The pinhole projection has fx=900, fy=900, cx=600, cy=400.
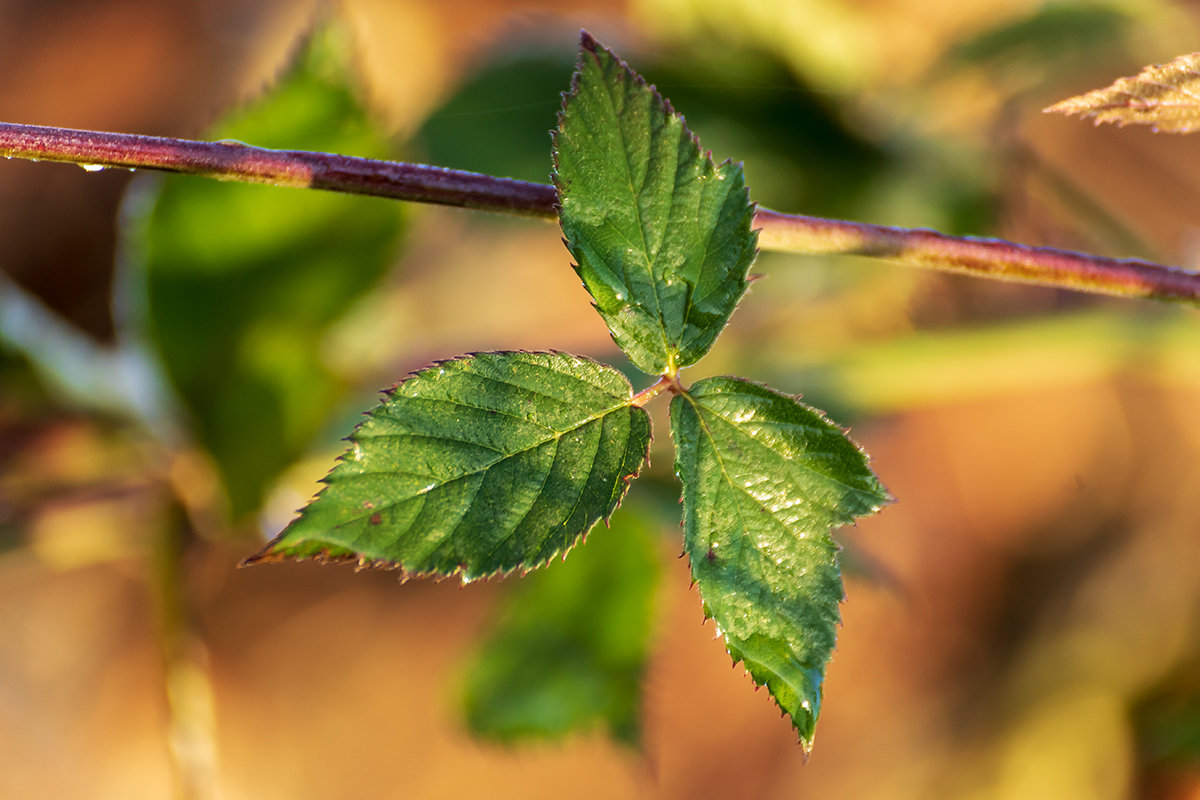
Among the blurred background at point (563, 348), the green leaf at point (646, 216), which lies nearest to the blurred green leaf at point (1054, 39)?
the blurred background at point (563, 348)

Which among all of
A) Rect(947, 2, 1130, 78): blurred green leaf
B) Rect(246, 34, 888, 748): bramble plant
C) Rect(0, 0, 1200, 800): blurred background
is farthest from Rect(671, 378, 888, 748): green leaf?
Rect(947, 2, 1130, 78): blurred green leaf

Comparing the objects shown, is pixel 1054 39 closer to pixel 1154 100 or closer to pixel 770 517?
pixel 1154 100

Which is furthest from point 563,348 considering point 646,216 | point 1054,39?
point 646,216

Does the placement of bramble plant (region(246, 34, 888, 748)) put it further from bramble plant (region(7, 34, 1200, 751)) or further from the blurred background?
the blurred background

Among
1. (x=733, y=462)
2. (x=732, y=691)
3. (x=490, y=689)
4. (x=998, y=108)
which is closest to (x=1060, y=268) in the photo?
(x=733, y=462)

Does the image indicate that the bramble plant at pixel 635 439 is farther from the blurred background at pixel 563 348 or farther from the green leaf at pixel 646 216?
the blurred background at pixel 563 348

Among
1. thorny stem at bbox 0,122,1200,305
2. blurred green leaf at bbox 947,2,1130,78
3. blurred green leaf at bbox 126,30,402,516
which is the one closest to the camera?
thorny stem at bbox 0,122,1200,305

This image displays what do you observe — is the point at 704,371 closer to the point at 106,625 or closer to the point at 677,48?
the point at 677,48
